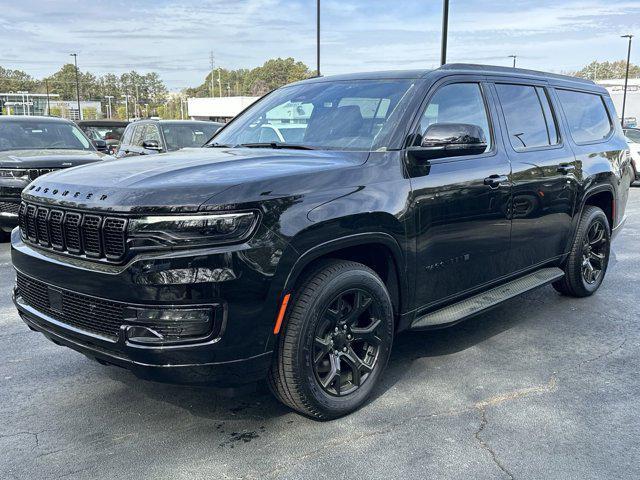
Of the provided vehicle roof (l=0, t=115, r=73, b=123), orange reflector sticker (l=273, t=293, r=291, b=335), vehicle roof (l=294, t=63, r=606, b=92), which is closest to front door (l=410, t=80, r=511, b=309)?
vehicle roof (l=294, t=63, r=606, b=92)

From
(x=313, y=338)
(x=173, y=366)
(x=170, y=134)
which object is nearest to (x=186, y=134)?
(x=170, y=134)

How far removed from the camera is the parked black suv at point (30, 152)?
8141mm

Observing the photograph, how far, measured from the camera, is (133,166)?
3.42 metres

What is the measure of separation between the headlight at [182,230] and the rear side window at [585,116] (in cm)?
385

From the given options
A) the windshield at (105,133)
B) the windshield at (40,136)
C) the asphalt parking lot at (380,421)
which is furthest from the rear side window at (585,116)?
the windshield at (105,133)

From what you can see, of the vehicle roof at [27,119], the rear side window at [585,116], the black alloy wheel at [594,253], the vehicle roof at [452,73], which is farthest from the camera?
the vehicle roof at [27,119]

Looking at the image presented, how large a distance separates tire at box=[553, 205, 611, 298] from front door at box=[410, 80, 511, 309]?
54.0 inches

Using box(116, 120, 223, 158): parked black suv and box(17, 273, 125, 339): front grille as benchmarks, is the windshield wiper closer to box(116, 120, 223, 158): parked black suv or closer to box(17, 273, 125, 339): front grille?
box(17, 273, 125, 339): front grille

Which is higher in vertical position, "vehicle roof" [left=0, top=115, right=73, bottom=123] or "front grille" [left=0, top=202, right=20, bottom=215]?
"vehicle roof" [left=0, top=115, right=73, bottom=123]

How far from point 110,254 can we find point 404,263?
66.6 inches

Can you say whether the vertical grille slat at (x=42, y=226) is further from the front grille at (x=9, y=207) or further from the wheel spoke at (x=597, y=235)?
the front grille at (x=9, y=207)

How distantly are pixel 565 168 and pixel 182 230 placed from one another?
3630 mm

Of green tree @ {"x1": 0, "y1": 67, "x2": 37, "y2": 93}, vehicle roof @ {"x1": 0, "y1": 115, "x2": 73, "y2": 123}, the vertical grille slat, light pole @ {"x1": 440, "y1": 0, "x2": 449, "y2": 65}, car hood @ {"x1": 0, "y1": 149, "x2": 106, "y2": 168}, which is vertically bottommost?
the vertical grille slat

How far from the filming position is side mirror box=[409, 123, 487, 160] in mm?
3645
